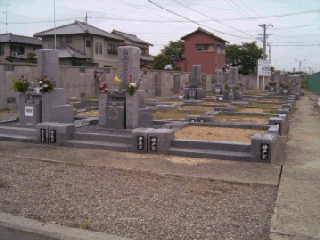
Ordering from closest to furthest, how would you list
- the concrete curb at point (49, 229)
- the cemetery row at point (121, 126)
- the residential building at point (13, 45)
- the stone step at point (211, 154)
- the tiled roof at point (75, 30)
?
the concrete curb at point (49, 229), the stone step at point (211, 154), the cemetery row at point (121, 126), the tiled roof at point (75, 30), the residential building at point (13, 45)

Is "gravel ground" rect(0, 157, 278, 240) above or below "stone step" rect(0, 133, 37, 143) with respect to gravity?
below

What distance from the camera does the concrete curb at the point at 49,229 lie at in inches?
153

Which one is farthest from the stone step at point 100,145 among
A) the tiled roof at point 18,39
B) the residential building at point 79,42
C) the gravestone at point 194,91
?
the tiled roof at point 18,39

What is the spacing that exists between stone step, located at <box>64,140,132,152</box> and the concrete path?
3.78 metres

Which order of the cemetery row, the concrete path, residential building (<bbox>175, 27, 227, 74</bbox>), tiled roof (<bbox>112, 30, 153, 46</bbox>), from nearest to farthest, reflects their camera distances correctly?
the concrete path < the cemetery row < tiled roof (<bbox>112, 30, 153, 46</bbox>) < residential building (<bbox>175, 27, 227, 74</bbox>)

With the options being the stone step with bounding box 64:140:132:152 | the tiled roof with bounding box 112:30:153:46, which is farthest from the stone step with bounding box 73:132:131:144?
the tiled roof with bounding box 112:30:153:46

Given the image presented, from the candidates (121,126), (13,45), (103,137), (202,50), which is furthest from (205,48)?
(103,137)

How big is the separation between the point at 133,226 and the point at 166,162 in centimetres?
325

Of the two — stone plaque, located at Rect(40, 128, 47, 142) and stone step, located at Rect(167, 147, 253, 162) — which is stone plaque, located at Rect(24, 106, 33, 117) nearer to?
stone plaque, located at Rect(40, 128, 47, 142)

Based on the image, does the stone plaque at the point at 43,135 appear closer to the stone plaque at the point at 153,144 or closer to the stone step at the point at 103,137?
the stone step at the point at 103,137

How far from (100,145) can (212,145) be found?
284cm

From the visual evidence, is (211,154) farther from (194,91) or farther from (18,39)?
(18,39)

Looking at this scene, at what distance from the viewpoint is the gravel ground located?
161 inches

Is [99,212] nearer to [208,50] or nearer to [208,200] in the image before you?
[208,200]
